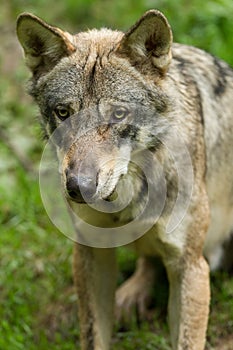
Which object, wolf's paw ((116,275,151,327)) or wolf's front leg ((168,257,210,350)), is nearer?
wolf's front leg ((168,257,210,350))

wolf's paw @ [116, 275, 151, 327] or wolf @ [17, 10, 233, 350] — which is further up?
wolf @ [17, 10, 233, 350]

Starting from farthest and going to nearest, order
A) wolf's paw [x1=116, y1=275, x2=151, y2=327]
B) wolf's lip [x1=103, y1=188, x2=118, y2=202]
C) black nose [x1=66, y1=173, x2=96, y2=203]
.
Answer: wolf's paw [x1=116, y1=275, x2=151, y2=327]
wolf's lip [x1=103, y1=188, x2=118, y2=202]
black nose [x1=66, y1=173, x2=96, y2=203]

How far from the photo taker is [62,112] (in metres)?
4.98

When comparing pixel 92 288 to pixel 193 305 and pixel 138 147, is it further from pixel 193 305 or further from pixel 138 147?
pixel 138 147

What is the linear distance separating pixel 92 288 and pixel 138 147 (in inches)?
48.9

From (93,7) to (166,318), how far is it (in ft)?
15.6

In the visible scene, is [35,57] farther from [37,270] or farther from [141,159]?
[37,270]

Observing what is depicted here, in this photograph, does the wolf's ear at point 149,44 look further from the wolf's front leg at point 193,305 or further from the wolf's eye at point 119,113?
the wolf's front leg at point 193,305

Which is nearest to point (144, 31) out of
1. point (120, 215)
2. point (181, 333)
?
point (120, 215)

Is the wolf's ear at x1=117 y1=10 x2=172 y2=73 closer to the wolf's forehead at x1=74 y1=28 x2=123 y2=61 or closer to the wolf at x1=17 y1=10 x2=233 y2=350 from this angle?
the wolf at x1=17 y1=10 x2=233 y2=350

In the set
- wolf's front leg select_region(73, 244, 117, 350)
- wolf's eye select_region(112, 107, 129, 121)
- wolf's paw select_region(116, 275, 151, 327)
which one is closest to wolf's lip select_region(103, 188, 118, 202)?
wolf's eye select_region(112, 107, 129, 121)

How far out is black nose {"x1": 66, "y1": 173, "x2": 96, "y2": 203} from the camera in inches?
179

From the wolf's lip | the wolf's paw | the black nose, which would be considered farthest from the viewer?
the wolf's paw

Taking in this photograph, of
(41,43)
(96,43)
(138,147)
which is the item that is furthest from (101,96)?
(41,43)
